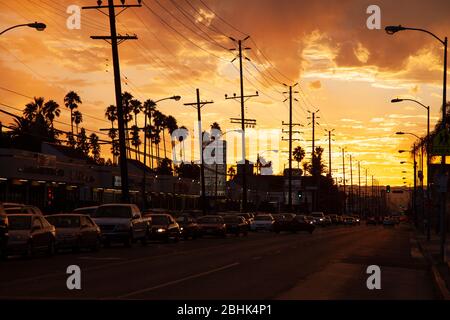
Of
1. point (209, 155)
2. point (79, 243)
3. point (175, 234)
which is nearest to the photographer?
point (79, 243)

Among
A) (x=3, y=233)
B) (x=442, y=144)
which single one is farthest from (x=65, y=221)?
(x=442, y=144)

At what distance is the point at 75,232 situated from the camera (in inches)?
1356

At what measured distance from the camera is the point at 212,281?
20.8 meters

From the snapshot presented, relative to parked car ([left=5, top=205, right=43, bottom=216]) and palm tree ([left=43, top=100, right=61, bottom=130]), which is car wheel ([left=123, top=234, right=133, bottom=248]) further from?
palm tree ([left=43, top=100, right=61, bottom=130])

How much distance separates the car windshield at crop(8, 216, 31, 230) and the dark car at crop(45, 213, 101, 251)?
9.52 feet

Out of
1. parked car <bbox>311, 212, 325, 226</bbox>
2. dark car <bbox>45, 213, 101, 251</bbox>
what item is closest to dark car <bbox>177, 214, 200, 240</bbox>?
dark car <bbox>45, 213, 101, 251</bbox>

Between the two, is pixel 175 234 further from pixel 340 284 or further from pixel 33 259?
pixel 340 284

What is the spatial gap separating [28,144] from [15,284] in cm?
9100

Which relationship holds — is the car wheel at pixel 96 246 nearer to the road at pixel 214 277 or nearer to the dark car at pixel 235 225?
the road at pixel 214 277

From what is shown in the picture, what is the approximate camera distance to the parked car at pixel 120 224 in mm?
39938

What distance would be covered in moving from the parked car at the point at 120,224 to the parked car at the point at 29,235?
7361 mm

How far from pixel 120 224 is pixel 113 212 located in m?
1.43
